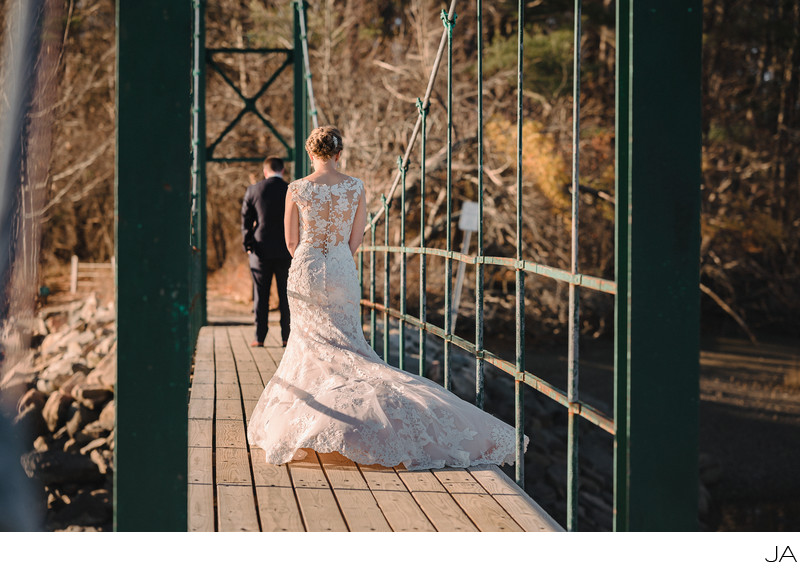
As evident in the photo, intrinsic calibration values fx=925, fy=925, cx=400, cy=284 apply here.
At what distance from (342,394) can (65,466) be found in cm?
764

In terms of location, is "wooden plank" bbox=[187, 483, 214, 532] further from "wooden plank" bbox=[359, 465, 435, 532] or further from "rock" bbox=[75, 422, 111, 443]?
"rock" bbox=[75, 422, 111, 443]

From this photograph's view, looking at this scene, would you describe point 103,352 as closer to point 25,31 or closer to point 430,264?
point 430,264

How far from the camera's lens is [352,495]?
3.47 metres

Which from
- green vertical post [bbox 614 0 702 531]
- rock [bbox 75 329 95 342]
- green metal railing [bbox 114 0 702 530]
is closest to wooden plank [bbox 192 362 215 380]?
green metal railing [bbox 114 0 702 530]

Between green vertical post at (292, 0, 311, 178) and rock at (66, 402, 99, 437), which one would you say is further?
rock at (66, 402, 99, 437)

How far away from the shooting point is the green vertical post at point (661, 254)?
84.2 inches

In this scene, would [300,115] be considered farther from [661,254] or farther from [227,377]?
[661,254]

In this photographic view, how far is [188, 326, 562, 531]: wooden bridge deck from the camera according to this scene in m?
3.11

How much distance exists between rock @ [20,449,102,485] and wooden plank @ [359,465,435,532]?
25.0ft

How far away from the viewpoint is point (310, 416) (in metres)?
4.01

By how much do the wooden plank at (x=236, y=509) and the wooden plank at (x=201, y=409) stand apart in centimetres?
157

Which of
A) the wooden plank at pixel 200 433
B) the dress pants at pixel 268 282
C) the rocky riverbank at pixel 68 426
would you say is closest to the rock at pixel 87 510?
the rocky riverbank at pixel 68 426

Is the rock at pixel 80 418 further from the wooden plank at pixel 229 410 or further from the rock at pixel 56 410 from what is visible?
the wooden plank at pixel 229 410

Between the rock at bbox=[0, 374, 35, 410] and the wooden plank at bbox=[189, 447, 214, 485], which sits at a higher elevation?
the wooden plank at bbox=[189, 447, 214, 485]
